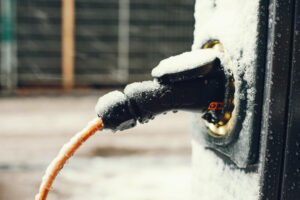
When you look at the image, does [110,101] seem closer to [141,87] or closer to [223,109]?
[141,87]

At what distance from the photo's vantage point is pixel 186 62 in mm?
713

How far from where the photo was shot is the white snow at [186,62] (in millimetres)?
706

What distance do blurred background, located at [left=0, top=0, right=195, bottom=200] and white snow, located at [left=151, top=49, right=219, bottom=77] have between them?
339cm

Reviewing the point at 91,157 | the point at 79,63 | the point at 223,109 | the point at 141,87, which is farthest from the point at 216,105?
the point at 79,63

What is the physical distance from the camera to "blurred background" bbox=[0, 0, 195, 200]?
4.56m

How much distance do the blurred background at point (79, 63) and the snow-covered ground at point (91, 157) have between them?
0.05ft

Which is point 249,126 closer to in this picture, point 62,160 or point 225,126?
point 225,126

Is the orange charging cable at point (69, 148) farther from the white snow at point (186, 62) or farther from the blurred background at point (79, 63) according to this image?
the blurred background at point (79, 63)

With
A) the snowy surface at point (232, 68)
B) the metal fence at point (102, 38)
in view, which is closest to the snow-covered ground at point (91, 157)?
the metal fence at point (102, 38)

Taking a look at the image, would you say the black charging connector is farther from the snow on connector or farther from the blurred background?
the blurred background

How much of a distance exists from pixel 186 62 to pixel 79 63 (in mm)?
6813

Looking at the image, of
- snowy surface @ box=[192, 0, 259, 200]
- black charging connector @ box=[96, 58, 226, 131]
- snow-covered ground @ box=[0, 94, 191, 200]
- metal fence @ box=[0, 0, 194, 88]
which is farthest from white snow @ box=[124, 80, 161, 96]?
metal fence @ box=[0, 0, 194, 88]

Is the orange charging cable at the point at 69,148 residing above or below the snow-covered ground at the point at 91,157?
above

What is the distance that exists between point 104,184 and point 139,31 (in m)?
4.79
